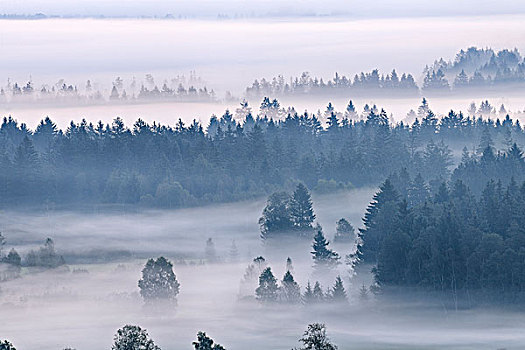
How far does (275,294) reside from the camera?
13950cm

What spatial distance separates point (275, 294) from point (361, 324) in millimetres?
12767

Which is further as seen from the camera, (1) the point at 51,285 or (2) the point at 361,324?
(1) the point at 51,285

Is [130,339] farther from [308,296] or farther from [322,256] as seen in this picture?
[322,256]

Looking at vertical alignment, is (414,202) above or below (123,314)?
above

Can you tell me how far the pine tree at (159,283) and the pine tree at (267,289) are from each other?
8086 millimetres

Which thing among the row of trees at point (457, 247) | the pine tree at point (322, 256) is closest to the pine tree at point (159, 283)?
the pine tree at point (322, 256)

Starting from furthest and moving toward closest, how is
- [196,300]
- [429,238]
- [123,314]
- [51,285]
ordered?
[51,285]
[196,300]
[123,314]
[429,238]

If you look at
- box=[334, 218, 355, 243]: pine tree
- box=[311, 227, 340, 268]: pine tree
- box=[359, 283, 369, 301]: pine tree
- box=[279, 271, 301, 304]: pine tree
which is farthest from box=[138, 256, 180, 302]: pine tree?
box=[334, 218, 355, 243]: pine tree

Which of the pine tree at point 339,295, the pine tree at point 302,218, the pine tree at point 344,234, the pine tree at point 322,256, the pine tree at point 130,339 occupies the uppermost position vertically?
the pine tree at point 302,218

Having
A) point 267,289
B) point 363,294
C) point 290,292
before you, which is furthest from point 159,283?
point 363,294

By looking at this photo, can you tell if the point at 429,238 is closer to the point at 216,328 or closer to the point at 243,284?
the point at 216,328

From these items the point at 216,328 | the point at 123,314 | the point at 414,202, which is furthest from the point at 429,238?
the point at 414,202

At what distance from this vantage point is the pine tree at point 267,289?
13938cm

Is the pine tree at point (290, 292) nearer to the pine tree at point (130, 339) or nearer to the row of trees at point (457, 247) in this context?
the row of trees at point (457, 247)
